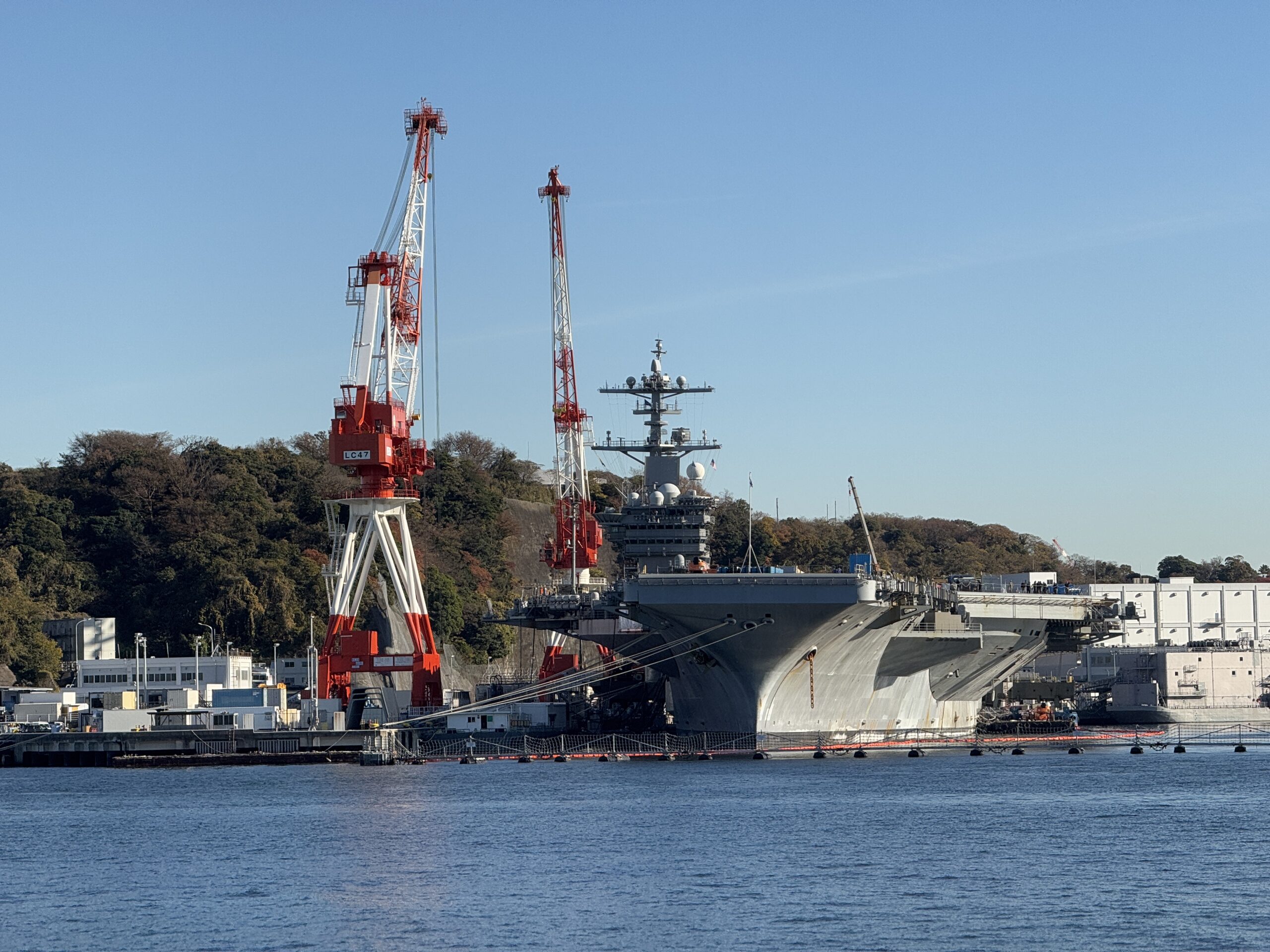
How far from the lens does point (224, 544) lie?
102 metres

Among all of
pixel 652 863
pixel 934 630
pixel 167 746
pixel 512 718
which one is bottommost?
pixel 652 863

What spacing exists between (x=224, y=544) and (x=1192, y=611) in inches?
2827

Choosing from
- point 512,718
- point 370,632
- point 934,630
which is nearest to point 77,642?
point 370,632

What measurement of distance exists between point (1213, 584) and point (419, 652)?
3268 inches

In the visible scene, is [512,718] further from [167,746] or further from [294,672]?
[294,672]

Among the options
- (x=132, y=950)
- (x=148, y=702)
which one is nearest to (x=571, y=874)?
Answer: (x=132, y=950)

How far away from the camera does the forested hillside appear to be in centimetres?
9988

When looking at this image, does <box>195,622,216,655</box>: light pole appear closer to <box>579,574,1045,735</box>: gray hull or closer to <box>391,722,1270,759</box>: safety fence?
<box>391,722,1270,759</box>: safety fence

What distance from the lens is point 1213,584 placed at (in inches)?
5364

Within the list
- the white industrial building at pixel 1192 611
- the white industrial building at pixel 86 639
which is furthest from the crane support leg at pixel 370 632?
the white industrial building at pixel 1192 611

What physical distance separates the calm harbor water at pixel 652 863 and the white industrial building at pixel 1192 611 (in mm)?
75479

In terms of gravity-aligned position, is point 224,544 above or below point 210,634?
above

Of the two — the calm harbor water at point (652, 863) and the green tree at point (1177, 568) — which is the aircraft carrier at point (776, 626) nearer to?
the calm harbor water at point (652, 863)

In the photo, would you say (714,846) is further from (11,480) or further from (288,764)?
(11,480)
